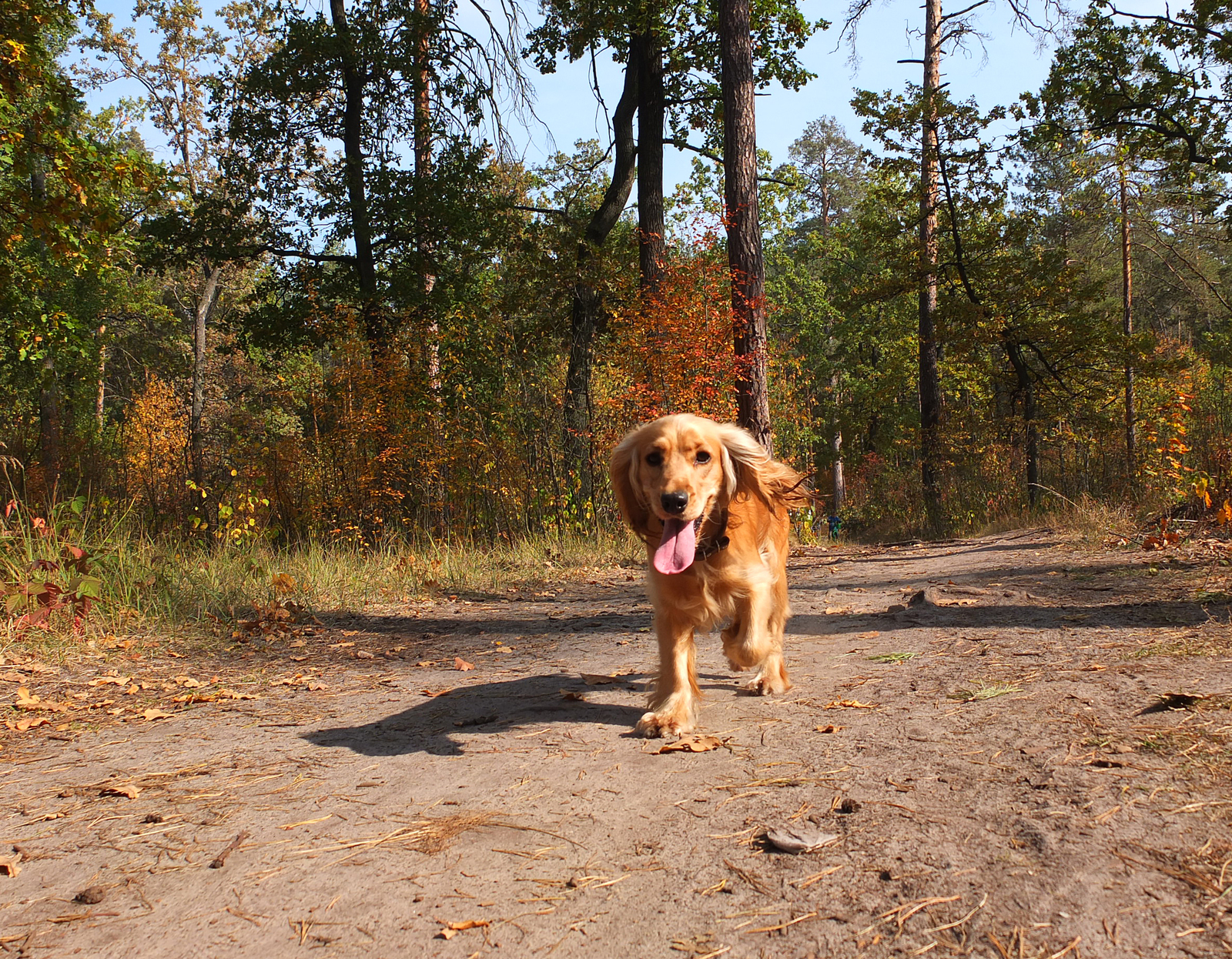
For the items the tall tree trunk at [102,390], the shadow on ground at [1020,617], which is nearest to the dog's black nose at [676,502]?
the shadow on ground at [1020,617]

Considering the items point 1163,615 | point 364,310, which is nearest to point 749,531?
point 1163,615

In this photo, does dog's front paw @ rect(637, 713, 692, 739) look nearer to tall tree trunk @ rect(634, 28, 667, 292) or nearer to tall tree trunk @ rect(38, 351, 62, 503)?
tall tree trunk @ rect(38, 351, 62, 503)

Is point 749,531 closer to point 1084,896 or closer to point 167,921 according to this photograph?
point 1084,896

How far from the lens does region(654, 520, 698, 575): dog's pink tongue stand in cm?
329

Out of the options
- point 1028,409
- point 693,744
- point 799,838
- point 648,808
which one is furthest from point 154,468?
point 1028,409

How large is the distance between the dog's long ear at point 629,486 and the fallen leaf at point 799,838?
1.84 meters

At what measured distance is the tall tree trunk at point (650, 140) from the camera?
44.4 feet

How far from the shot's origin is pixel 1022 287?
1562 centimetres

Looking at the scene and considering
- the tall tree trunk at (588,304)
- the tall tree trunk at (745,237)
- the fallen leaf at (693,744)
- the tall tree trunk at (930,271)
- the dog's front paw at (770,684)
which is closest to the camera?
the fallen leaf at (693,744)

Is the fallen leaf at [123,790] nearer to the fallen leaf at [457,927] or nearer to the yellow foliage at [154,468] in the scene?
the fallen leaf at [457,927]

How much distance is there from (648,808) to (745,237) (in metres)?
8.65

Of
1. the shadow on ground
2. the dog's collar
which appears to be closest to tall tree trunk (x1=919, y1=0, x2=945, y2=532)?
the shadow on ground

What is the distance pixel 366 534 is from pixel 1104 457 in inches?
463

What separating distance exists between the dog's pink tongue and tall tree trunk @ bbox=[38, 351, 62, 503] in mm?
6092
